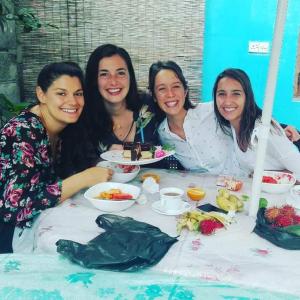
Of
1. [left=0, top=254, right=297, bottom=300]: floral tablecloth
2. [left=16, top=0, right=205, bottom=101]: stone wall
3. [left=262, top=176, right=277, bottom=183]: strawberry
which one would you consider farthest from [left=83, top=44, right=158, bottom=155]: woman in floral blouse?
[left=16, top=0, right=205, bottom=101]: stone wall

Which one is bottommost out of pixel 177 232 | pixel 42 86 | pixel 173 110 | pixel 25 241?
pixel 25 241

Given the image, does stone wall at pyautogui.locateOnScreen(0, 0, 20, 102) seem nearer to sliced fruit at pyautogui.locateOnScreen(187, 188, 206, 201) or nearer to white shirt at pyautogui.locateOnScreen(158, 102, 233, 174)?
white shirt at pyautogui.locateOnScreen(158, 102, 233, 174)

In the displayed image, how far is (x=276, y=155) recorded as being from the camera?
2.45 meters

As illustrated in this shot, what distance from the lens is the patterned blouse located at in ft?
6.08

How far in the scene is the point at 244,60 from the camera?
15.5 ft

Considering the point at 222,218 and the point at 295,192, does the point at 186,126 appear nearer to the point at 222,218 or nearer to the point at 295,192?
the point at 295,192

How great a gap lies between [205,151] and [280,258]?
1328 millimetres

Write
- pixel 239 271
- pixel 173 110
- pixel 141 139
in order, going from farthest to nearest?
pixel 141 139 < pixel 173 110 < pixel 239 271

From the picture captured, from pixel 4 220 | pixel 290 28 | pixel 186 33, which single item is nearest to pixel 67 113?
pixel 4 220

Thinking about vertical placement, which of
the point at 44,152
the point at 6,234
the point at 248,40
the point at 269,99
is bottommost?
the point at 6,234

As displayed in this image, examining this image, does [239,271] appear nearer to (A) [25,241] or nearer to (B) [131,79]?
(A) [25,241]

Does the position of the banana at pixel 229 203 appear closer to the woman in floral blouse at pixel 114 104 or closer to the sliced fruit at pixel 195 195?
the sliced fruit at pixel 195 195

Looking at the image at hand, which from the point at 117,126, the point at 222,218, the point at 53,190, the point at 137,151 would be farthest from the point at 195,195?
the point at 117,126

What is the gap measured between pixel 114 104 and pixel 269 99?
1.42m
